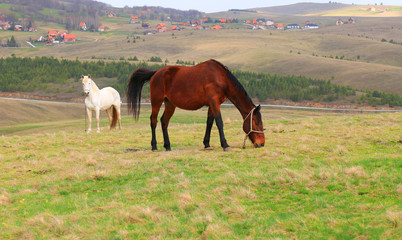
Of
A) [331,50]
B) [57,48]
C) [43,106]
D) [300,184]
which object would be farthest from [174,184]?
[57,48]

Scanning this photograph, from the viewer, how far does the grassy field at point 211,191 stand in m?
7.54

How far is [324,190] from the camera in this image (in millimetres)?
9219

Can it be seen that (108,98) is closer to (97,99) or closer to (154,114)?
(97,99)

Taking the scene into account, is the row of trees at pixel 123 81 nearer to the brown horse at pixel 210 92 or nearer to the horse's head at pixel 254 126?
the horse's head at pixel 254 126

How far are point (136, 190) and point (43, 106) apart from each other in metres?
51.6

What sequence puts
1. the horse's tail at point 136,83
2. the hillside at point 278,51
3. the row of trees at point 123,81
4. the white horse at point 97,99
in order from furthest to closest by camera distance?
the hillside at point 278,51
the row of trees at point 123,81
the white horse at point 97,99
the horse's tail at point 136,83

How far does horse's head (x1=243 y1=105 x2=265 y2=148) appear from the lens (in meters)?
13.8

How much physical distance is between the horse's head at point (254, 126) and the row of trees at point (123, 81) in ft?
179

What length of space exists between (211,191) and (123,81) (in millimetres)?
72141

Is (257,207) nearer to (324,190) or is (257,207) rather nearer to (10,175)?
(324,190)

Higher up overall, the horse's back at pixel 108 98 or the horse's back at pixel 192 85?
the horse's back at pixel 192 85

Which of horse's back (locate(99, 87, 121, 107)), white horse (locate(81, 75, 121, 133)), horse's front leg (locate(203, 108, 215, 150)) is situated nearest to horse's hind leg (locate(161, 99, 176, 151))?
horse's front leg (locate(203, 108, 215, 150))

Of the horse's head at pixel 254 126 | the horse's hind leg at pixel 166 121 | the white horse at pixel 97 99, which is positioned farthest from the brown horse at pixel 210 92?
the white horse at pixel 97 99

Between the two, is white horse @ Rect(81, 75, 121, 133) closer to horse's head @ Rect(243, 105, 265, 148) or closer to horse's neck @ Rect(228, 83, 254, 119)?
horse's neck @ Rect(228, 83, 254, 119)
